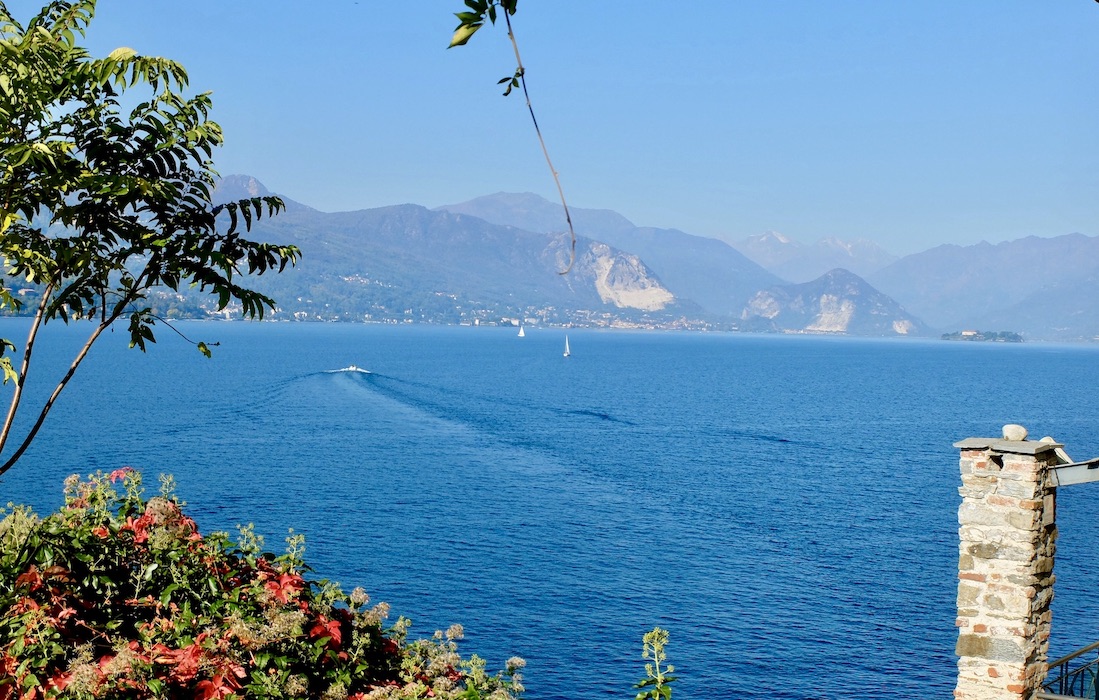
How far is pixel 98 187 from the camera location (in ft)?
17.9

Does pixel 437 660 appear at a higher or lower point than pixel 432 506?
higher

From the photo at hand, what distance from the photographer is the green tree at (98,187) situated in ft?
18.0

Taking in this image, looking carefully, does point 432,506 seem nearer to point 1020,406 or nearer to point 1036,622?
point 1036,622

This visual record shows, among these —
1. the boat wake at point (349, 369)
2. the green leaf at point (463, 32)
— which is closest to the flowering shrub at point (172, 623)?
the green leaf at point (463, 32)

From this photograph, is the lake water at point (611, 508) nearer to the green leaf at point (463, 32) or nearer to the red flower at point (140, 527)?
the red flower at point (140, 527)

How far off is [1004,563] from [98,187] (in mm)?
8060

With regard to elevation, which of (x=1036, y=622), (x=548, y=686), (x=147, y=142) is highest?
(x=147, y=142)

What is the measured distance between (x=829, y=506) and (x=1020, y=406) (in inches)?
2420

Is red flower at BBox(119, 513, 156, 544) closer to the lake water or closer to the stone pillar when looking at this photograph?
the stone pillar

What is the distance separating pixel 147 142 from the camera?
5.96 metres

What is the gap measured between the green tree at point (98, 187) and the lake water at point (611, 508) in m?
22.6

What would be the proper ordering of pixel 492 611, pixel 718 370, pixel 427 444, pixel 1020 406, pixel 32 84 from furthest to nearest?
pixel 718 370
pixel 1020 406
pixel 427 444
pixel 492 611
pixel 32 84

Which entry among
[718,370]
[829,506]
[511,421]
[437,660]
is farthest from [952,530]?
[718,370]

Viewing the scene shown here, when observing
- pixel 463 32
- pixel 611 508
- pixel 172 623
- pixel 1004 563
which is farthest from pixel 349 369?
pixel 463 32
